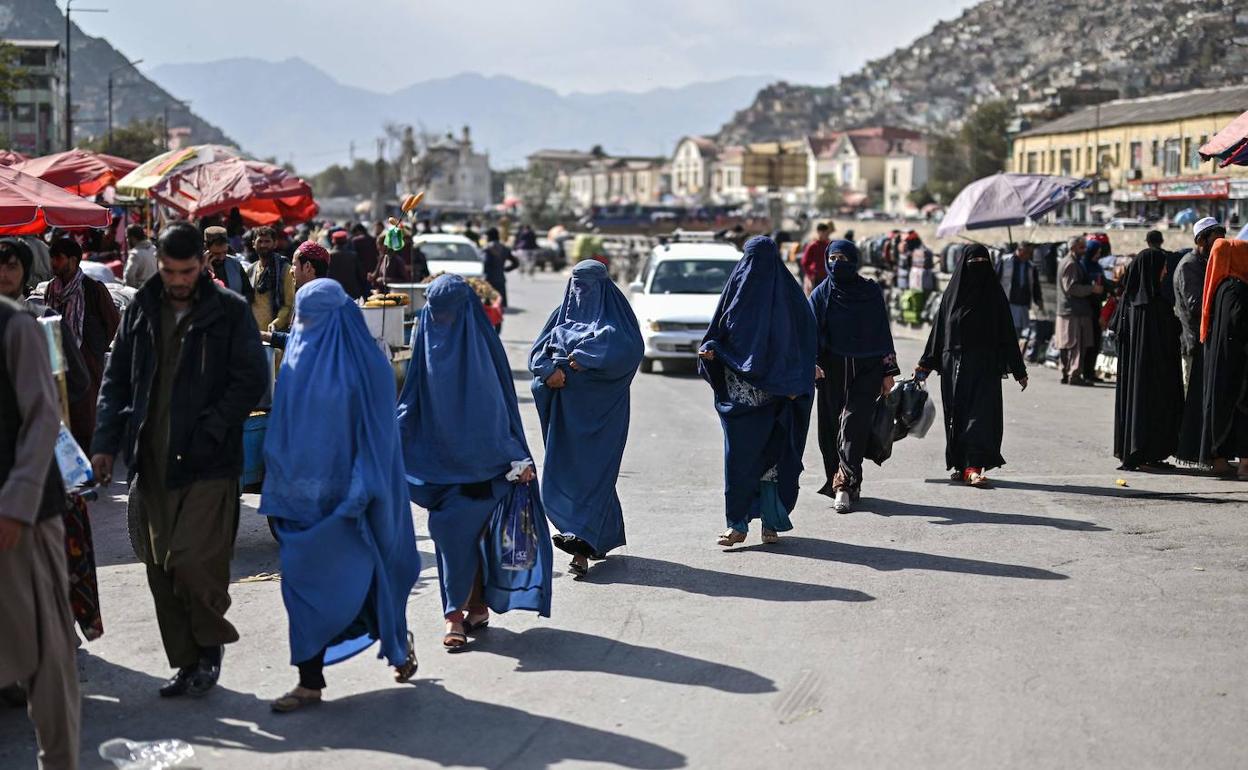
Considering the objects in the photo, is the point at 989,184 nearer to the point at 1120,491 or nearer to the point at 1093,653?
the point at 1120,491

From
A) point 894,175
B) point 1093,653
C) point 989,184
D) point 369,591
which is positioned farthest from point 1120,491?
point 894,175

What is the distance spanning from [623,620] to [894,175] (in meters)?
149

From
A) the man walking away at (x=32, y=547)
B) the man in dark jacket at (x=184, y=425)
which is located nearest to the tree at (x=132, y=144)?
the man in dark jacket at (x=184, y=425)

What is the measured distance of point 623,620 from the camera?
7.04 meters

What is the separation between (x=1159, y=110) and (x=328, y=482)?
249 ft

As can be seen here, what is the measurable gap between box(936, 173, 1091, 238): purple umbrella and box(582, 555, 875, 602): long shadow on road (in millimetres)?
11629

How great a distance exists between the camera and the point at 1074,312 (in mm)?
17844

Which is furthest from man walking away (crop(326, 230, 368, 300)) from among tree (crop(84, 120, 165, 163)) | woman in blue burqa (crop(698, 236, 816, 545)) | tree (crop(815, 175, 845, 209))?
tree (crop(815, 175, 845, 209))

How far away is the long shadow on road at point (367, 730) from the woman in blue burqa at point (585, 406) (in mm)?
2096

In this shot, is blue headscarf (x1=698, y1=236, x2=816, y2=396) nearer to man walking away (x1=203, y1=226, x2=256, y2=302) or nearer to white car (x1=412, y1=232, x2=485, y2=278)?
man walking away (x1=203, y1=226, x2=256, y2=302)

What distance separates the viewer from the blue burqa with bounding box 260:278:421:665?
5605 mm

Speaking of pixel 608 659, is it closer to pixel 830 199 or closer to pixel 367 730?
pixel 367 730

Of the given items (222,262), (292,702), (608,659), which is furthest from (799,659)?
(222,262)

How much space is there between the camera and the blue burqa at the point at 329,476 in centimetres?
561
